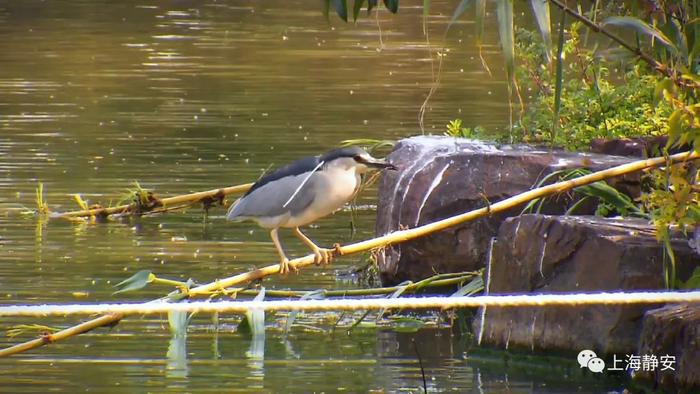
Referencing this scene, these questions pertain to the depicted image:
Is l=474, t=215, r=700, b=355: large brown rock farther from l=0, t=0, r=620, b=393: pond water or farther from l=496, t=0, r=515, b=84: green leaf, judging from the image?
l=496, t=0, r=515, b=84: green leaf

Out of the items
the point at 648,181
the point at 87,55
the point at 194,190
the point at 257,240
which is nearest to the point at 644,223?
the point at 648,181

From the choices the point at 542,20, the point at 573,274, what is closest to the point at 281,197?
the point at 573,274

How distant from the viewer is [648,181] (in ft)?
25.8

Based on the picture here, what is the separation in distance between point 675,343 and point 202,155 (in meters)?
6.92

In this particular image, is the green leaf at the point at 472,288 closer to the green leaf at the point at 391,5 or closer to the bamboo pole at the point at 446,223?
the bamboo pole at the point at 446,223

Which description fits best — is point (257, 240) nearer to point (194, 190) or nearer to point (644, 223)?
point (194, 190)

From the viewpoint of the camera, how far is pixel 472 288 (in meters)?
7.44

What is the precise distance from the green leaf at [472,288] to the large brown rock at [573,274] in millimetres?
313

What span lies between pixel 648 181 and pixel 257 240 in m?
2.48

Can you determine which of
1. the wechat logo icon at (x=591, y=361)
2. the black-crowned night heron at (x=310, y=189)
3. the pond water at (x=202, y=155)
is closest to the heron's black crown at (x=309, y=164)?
the black-crowned night heron at (x=310, y=189)

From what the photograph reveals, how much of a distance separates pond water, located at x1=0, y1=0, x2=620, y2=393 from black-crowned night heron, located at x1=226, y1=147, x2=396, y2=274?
518mm

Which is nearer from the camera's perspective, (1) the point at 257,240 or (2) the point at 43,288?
(2) the point at 43,288

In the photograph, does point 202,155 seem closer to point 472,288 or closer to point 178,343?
point 472,288

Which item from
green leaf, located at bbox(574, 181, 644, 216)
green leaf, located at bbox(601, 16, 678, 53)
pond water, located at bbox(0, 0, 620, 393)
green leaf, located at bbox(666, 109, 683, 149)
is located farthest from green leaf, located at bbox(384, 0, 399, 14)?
green leaf, located at bbox(574, 181, 644, 216)
